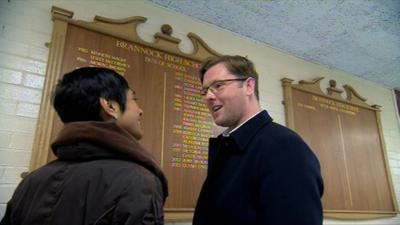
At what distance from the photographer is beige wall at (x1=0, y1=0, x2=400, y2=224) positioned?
151cm

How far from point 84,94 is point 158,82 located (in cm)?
113

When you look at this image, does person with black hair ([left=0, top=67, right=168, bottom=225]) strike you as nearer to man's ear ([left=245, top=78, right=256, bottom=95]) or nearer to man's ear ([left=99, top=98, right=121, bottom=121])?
man's ear ([left=99, top=98, right=121, bottom=121])

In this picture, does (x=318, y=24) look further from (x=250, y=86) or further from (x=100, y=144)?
(x=100, y=144)

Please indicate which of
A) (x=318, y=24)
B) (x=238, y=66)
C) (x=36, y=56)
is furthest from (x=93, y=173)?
(x=318, y=24)

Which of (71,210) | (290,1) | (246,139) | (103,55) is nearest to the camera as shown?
(71,210)

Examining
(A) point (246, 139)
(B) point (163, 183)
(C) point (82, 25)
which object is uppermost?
(C) point (82, 25)

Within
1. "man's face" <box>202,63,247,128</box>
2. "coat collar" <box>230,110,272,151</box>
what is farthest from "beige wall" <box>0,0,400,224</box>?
"coat collar" <box>230,110,272,151</box>

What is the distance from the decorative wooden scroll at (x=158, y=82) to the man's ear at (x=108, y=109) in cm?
83

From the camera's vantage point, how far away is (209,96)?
1.31 m

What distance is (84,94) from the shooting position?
34.5 inches

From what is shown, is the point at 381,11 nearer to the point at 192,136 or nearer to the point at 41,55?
the point at 192,136

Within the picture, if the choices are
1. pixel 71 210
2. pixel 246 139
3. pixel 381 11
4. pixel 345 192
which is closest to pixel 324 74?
pixel 381 11

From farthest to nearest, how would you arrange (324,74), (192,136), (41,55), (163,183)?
1. (324,74)
2. (192,136)
3. (41,55)
4. (163,183)

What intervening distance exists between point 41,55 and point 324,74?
2523 millimetres
